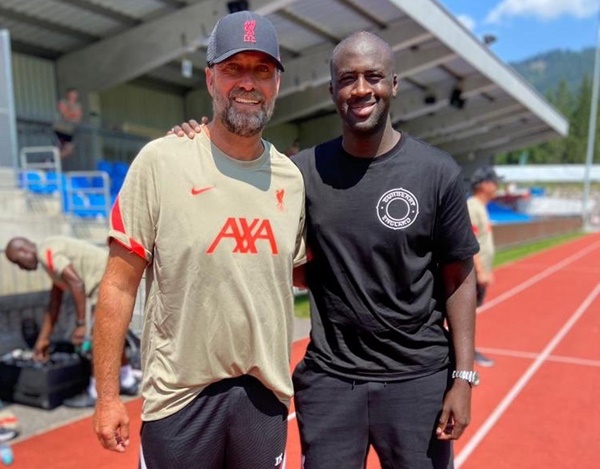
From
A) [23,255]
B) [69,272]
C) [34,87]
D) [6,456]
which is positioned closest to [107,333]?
[6,456]

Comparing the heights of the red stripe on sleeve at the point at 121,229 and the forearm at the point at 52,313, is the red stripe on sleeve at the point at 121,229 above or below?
above

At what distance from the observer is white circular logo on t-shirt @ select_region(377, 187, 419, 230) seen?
6.69 ft

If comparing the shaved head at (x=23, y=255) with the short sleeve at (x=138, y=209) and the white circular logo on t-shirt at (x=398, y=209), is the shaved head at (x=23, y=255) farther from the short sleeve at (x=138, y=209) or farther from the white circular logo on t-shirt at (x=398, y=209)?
the white circular logo on t-shirt at (x=398, y=209)

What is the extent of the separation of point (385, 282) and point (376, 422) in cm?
53

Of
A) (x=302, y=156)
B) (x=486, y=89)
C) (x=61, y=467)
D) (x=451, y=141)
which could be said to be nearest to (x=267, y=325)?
(x=302, y=156)

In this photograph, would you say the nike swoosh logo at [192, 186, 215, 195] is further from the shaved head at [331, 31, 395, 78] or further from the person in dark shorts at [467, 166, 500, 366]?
the person in dark shorts at [467, 166, 500, 366]

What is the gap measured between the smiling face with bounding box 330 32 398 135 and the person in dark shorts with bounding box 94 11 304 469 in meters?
0.30

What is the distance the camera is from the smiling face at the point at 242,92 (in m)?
1.86

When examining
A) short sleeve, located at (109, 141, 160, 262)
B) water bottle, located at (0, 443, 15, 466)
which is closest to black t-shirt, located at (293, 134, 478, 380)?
short sleeve, located at (109, 141, 160, 262)

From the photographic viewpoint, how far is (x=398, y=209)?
6.71ft

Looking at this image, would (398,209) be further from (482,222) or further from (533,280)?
A: (533,280)

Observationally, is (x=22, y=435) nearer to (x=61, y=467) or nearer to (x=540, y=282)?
(x=61, y=467)

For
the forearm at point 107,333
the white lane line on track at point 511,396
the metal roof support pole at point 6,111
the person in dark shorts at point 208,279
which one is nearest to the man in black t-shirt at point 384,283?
the person in dark shorts at point 208,279

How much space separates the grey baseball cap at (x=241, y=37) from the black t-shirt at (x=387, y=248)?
518mm
